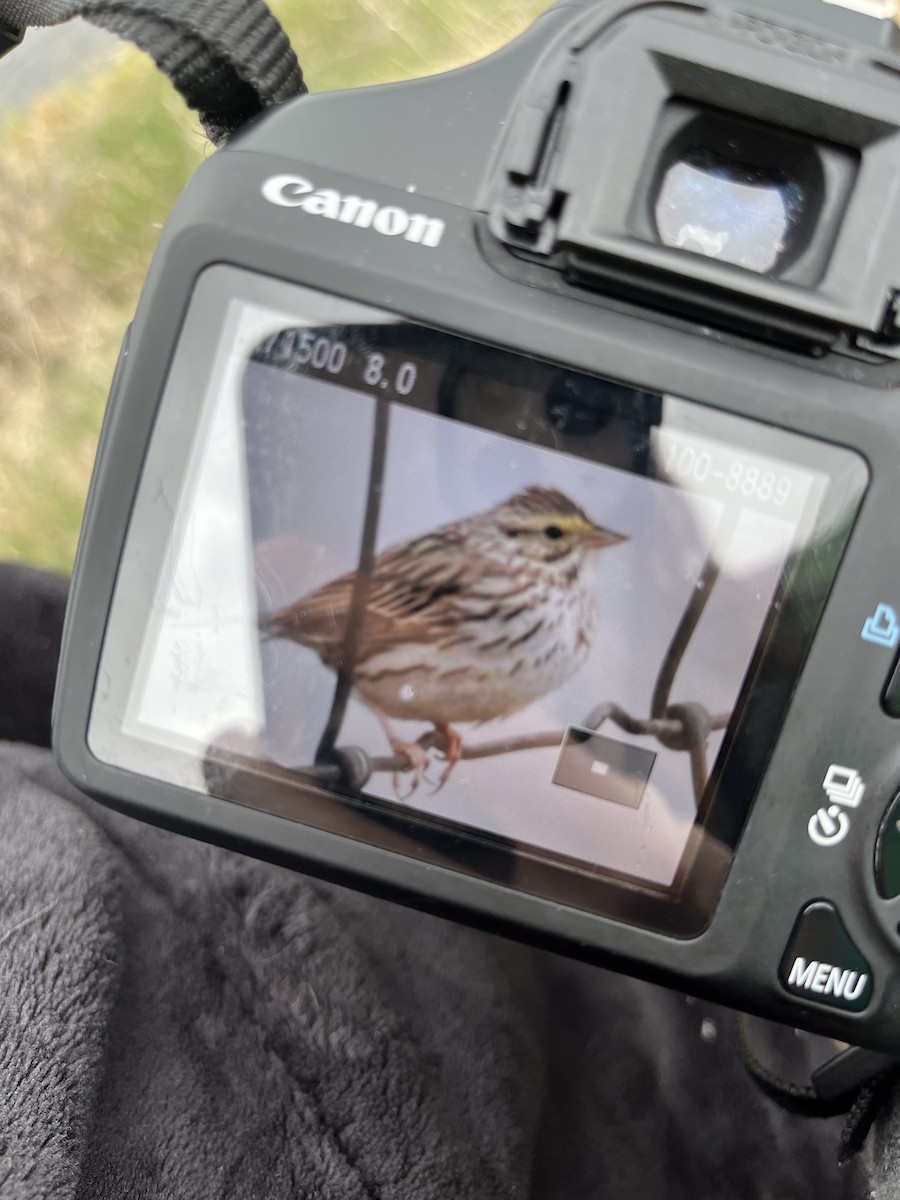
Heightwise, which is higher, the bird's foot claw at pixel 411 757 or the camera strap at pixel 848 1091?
the bird's foot claw at pixel 411 757

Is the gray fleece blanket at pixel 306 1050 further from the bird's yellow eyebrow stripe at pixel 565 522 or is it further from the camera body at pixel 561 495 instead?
the bird's yellow eyebrow stripe at pixel 565 522

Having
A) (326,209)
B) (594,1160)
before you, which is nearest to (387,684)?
(326,209)

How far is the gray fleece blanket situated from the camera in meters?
0.47

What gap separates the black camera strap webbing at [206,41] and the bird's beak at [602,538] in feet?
0.77

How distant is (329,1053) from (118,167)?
2.17 feet

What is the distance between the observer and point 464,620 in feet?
1.42

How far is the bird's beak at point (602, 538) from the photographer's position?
0.43 m

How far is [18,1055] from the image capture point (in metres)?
0.45

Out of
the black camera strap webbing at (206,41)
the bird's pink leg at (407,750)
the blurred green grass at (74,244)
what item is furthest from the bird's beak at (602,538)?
the blurred green grass at (74,244)

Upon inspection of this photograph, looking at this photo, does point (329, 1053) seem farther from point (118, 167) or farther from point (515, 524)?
Answer: point (118, 167)

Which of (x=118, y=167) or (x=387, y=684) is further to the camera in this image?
(x=118, y=167)

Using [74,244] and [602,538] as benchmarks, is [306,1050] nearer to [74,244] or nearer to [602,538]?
[602,538]

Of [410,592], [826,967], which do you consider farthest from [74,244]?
[826,967]

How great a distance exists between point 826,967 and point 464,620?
22cm
